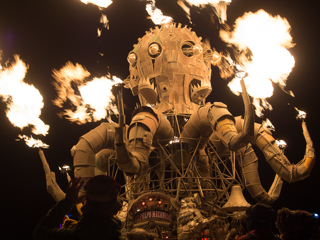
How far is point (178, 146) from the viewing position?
1502 centimetres

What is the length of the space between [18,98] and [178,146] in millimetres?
8298

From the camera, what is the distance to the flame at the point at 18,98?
620 inches

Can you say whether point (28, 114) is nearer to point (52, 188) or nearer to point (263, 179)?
point (52, 188)

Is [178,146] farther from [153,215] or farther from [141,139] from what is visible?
[153,215]

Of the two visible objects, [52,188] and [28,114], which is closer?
[52,188]

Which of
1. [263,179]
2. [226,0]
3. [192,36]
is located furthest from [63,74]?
[263,179]

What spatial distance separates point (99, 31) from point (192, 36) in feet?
20.7

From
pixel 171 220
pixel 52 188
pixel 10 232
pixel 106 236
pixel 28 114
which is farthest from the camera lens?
pixel 10 232

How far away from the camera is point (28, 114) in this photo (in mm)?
16172

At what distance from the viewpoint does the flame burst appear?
1806 cm

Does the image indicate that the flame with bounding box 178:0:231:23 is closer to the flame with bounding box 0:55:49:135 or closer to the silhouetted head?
the flame with bounding box 0:55:49:135

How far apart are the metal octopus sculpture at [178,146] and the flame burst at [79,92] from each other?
2.90m

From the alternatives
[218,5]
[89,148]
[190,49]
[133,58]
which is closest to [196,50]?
[190,49]

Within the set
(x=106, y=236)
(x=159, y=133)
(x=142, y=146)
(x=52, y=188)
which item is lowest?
(x=106, y=236)
